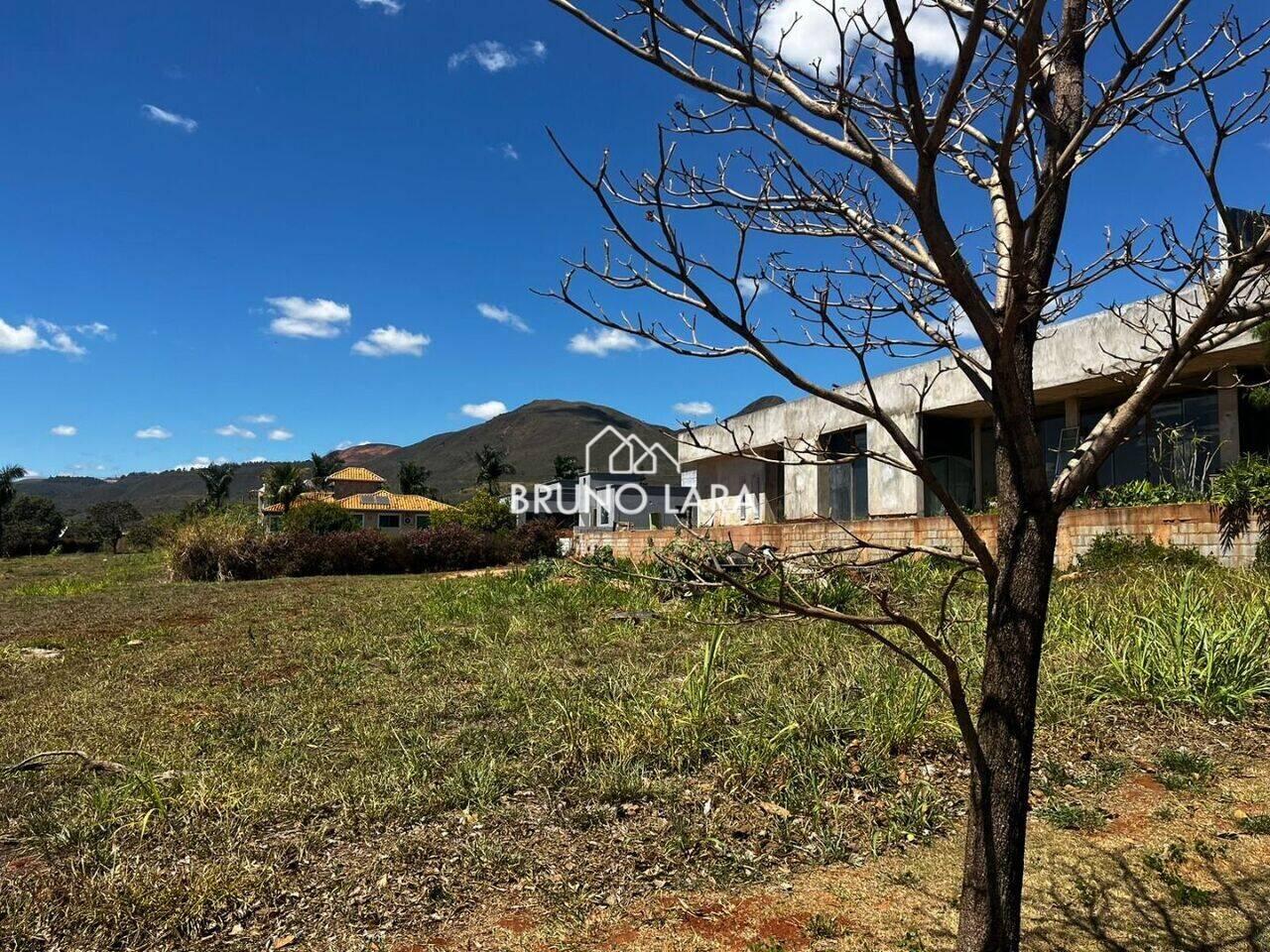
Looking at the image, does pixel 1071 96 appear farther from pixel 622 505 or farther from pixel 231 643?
pixel 622 505

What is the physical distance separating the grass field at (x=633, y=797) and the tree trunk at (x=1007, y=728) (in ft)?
2.36

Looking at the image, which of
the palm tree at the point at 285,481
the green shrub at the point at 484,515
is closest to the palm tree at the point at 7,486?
the palm tree at the point at 285,481

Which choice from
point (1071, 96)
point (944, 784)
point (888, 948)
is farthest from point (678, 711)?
point (1071, 96)

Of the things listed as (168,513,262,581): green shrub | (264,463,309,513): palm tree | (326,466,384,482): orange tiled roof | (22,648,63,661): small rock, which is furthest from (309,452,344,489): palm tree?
(22,648,63,661): small rock

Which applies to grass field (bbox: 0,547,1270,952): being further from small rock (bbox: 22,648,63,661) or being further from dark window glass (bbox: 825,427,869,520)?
dark window glass (bbox: 825,427,869,520)

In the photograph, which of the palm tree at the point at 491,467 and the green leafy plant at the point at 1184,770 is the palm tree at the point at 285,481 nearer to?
the palm tree at the point at 491,467

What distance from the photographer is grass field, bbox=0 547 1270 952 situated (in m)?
2.76

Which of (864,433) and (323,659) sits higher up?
(864,433)

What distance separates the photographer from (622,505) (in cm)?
3453

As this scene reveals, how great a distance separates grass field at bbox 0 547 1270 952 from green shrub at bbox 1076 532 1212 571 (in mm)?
2328

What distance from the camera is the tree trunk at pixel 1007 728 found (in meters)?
1.63

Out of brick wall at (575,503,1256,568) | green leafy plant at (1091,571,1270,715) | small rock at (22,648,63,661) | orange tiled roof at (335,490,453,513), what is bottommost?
small rock at (22,648,63,661)

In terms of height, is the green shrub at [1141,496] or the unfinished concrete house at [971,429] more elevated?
the unfinished concrete house at [971,429]

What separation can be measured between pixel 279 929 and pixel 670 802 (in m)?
1.54
